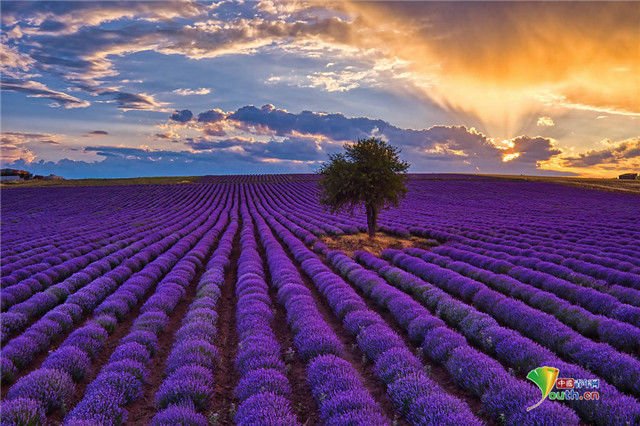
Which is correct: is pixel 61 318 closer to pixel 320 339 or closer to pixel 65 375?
pixel 65 375

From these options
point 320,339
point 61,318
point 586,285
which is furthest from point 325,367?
point 586,285

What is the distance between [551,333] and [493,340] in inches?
48.3

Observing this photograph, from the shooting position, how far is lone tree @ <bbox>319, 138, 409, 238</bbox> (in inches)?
912

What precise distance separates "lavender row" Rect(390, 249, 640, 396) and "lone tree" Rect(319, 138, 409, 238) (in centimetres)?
973

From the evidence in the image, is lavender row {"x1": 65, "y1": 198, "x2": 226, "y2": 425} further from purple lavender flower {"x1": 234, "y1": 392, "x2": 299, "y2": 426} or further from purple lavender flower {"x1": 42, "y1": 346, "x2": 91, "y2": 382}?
purple lavender flower {"x1": 234, "y1": 392, "x2": 299, "y2": 426}

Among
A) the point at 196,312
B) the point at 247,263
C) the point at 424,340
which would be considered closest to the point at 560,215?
the point at 247,263

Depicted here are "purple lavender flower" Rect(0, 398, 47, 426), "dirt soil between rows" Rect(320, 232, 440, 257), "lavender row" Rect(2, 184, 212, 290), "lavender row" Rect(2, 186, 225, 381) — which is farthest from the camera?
"dirt soil between rows" Rect(320, 232, 440, 257)

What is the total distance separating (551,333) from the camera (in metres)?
7.98

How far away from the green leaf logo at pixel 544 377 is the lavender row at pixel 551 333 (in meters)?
1.02

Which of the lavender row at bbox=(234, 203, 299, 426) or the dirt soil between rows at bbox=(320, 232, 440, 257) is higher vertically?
the lavender row at bbox=(234, 203, 299, 426)

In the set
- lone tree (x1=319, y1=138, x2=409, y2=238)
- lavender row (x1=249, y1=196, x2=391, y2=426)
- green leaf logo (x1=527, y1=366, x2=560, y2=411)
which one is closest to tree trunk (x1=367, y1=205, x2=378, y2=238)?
lone tree (x1=319, y1=138, x2=409, y2=238)

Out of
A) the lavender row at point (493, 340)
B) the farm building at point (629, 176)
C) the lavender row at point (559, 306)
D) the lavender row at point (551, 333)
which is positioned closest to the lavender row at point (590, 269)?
the lavender row at point (559, 306)

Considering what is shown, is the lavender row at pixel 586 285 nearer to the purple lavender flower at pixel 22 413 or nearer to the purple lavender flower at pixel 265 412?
the purple lavender flower at pixel 265 412

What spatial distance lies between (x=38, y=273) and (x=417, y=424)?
15359 mm
